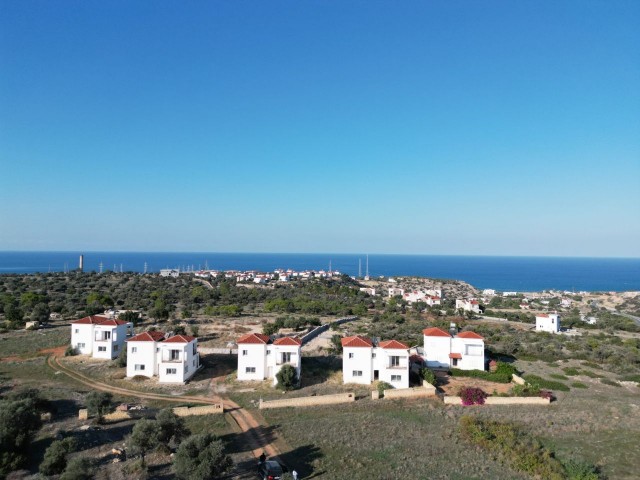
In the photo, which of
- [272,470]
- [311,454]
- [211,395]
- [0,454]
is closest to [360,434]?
[311,454]

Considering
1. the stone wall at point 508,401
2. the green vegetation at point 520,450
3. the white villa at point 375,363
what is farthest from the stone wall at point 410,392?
the green vegetation at point 520,450

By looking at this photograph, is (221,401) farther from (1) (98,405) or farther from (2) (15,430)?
(2) (15,430)

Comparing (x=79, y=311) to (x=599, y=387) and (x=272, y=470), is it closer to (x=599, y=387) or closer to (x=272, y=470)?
(x=272, y=470)

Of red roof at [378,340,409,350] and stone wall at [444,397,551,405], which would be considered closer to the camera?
stone wall at [444,397,551,405]

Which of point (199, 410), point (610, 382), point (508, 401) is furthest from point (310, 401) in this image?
point (610, 382)

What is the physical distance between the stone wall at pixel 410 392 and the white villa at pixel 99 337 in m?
25.9

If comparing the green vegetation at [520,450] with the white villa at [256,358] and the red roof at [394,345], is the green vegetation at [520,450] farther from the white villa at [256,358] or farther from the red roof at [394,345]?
the white villa at [256,358]

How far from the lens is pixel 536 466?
1941 cm

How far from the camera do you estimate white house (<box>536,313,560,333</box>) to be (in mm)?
61094

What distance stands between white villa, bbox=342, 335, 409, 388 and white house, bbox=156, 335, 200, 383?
41.2 feet

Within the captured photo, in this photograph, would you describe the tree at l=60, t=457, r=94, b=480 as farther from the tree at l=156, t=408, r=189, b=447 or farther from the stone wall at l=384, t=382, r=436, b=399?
the stone wall at l=384, t=382, r=436, b=399

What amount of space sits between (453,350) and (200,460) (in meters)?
26.5

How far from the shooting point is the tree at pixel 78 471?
54.4 feet

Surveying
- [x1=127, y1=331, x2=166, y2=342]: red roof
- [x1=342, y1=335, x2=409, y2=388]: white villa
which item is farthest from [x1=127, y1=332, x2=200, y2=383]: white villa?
[x1=342, y1=335, x2=409, y2=388]: white villa
